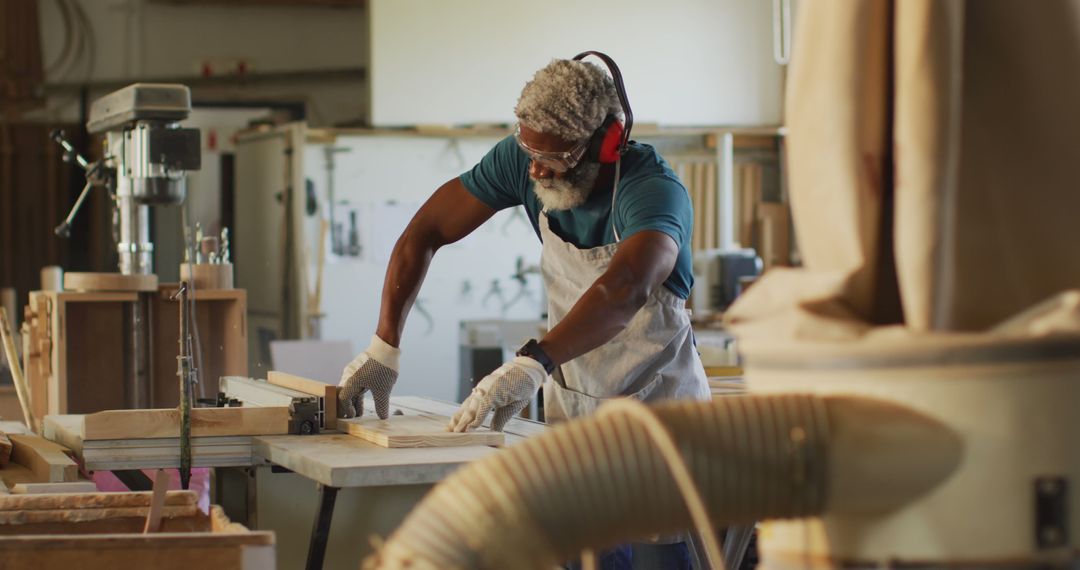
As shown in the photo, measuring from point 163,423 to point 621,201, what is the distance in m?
1.06

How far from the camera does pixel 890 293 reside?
121cm

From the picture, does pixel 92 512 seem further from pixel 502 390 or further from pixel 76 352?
pixel 76 352

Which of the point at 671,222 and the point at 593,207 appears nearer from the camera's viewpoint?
the point at 671,222

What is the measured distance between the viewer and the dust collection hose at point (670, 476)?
1047 mm

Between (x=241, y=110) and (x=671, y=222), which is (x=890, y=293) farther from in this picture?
(x=241, y=110)

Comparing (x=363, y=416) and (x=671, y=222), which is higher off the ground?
(x=671, y=222)

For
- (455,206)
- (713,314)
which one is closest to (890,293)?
(455,206)

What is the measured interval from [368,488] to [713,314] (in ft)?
14.4

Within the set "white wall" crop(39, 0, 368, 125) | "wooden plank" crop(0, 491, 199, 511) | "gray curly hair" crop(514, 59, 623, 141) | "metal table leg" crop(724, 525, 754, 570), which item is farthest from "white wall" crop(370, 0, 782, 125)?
"wooden plank" crop(0, 491, 199, 511)

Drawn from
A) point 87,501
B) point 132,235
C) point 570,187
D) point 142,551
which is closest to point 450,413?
point 570,187

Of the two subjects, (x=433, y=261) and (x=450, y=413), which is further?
(x=433, y=261)

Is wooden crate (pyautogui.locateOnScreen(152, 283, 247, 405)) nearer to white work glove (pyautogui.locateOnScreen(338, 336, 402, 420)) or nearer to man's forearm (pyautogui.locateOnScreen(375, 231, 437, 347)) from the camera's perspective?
man's forearm (pyautogui.locateOnScreen(375, 231, 437, 347))

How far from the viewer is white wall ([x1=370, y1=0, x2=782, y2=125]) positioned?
7719 mm

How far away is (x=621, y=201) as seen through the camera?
8.91ft
